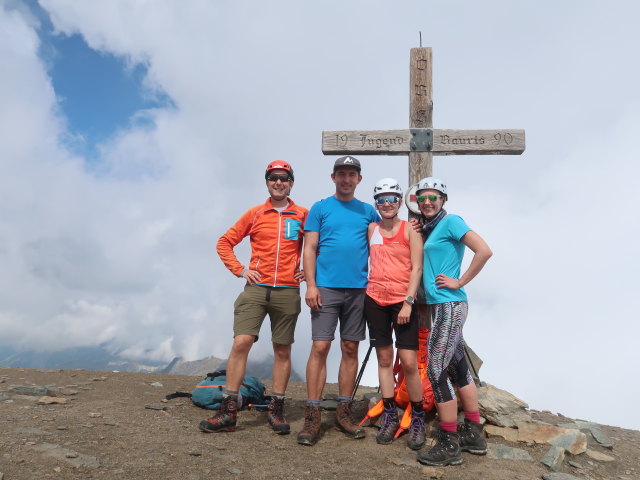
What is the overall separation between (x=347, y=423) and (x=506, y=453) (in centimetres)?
212

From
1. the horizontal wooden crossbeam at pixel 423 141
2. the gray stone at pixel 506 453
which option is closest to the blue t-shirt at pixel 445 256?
the gray stone at pixel 506 453

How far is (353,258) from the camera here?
6.18 m

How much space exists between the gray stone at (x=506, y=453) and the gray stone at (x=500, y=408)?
794mm

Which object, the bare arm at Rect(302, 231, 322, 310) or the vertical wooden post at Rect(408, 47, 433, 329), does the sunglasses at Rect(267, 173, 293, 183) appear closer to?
the bare arm at Rect(302, 231, 322, 310)

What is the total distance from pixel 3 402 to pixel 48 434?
8.12 feet

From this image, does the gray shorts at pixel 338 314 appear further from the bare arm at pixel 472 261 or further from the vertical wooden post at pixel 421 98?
the vertical wooden post at pixel 421 98

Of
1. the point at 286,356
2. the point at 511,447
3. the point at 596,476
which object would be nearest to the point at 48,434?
the point at 286,356

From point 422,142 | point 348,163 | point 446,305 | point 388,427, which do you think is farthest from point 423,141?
point 388,427

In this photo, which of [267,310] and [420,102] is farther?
[420,102]

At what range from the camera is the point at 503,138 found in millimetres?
8398

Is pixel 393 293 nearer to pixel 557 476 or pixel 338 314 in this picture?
pixel 338 314

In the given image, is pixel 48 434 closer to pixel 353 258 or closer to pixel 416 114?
pixel 353 258

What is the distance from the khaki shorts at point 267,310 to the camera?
21.1 ft

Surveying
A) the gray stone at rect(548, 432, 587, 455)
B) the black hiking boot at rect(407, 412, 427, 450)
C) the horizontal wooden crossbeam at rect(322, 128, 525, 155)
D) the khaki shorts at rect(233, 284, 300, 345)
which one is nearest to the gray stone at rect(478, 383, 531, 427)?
the gray stone at rect(548, 432, 587, 455)
